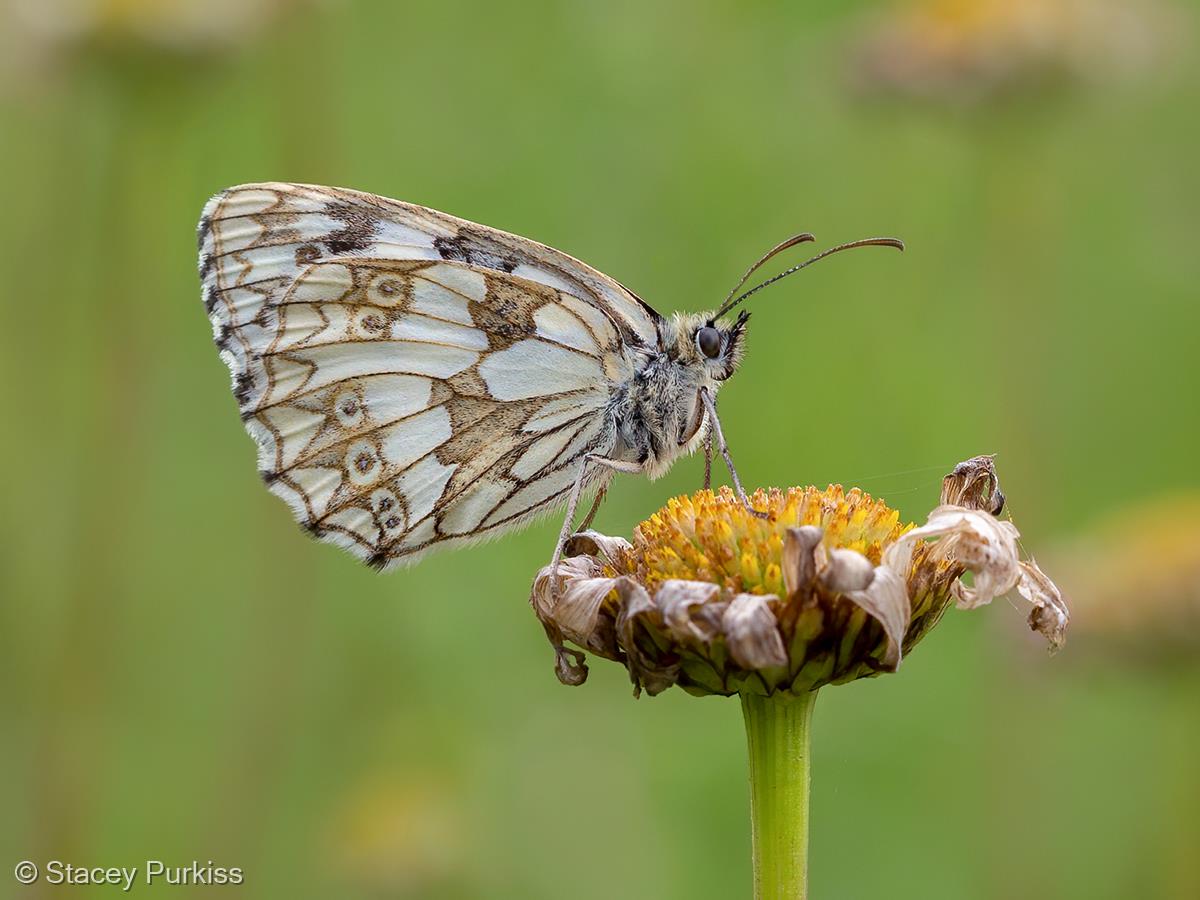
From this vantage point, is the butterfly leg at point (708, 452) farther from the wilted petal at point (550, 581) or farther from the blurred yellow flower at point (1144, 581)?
the blurred yellow flower at point (1144, 581)

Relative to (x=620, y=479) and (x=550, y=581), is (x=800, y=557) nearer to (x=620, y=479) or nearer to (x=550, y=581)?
(x=550, y=581)

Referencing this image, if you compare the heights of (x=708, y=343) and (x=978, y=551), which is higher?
(x=708, y=343)

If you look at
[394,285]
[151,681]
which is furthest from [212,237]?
[151,681]

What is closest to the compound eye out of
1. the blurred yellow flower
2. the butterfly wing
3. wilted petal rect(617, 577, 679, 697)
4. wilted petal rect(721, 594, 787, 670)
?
the butterfly wing

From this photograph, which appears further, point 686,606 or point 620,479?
point 620,479

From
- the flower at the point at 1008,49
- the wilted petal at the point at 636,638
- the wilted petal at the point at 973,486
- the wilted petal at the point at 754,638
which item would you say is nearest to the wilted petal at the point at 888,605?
the wilted petal at the point at 754,638
